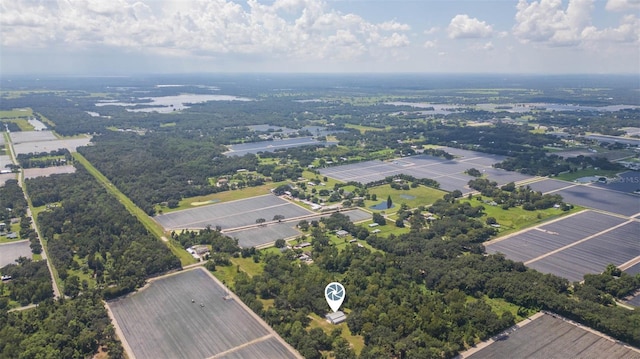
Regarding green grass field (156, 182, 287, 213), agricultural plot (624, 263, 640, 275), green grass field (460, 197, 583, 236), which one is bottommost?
green grass field (156, 182, 287, 213)

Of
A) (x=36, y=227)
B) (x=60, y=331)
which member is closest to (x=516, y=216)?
(x=60, y=331)

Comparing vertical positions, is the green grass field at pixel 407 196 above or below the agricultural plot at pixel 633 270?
below

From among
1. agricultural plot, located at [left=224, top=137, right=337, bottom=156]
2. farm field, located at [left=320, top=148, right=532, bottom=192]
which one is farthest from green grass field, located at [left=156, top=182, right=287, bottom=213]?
agricultural plot, located at [left=224, top=137, right=337, bottom=156]

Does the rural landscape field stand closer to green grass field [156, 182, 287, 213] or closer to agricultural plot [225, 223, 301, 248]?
agricultural plot [225, 223, 301, 248]

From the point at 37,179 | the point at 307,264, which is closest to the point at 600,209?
the point at 307,264

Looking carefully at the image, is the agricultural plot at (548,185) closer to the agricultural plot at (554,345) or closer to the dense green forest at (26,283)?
the agricultural plot at (554,345)

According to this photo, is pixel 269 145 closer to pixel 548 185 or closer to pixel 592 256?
pixel 548 185

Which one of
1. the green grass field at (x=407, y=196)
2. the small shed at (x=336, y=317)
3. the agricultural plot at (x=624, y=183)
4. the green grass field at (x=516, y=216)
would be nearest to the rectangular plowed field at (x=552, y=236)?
the green grass field at (x=516, y=216)
